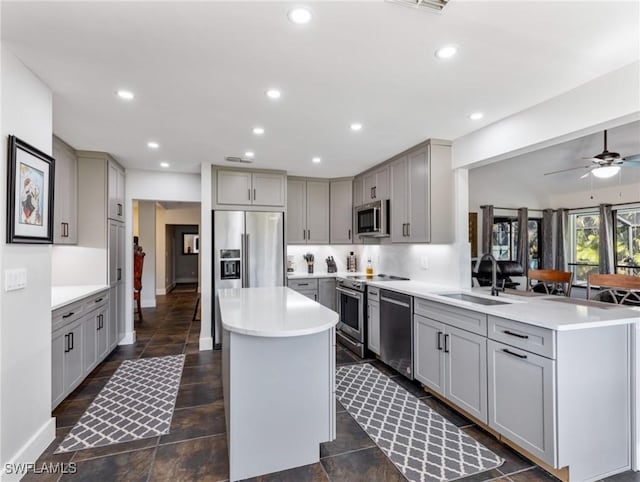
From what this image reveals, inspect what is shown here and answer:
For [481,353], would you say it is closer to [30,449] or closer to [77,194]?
[30,449]

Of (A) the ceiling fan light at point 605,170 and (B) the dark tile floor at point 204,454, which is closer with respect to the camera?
(B) the dark tile floor at point 204,454

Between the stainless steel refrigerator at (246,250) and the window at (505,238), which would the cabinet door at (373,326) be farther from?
the window at (505,238)

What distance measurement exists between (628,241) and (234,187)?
822cm

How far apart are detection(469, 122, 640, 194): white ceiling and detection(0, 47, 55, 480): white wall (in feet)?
19.8

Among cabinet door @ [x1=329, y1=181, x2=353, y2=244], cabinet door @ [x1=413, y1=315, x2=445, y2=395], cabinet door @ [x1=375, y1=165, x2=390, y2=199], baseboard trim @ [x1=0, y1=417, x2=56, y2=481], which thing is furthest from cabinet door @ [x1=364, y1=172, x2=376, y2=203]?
baseboard trim @ [x1=0, y1=417, x2=56, y2=481]

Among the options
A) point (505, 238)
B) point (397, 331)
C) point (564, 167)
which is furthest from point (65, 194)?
point (505, 238)

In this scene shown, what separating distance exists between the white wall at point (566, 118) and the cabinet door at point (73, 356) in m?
4.08

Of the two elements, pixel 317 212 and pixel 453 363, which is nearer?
pixel 453 363

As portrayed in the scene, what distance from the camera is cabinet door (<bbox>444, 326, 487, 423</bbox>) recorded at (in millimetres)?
2339

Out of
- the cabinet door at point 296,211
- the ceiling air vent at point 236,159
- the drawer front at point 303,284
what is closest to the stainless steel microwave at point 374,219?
the cabinet door at point 296,211

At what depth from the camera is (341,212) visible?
533 cm

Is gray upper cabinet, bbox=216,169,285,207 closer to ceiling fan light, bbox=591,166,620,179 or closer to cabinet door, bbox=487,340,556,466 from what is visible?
cabinet door, bbox=487,340,556,466

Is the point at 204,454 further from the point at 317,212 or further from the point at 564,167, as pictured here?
the point at 564,167

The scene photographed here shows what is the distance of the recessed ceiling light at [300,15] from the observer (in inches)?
59.5
